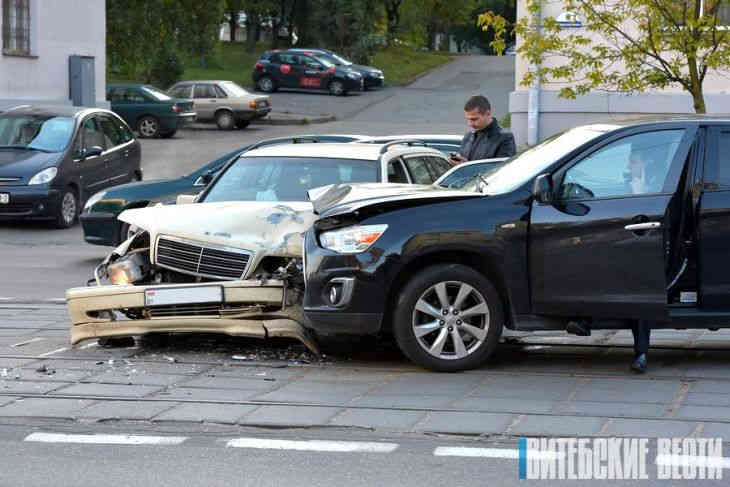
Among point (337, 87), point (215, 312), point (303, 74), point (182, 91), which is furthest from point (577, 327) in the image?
point (303, 74)

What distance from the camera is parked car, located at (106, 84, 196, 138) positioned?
36750 millimetres

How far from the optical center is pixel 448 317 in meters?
8.55

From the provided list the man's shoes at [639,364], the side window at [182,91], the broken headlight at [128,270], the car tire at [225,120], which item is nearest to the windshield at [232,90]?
the car tire at [225,120]

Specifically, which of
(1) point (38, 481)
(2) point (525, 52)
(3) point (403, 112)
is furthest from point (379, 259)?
(3) point (403, 112)

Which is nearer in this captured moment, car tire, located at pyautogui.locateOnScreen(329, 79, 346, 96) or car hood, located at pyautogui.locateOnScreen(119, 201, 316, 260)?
car hood, located at pyautogui.locateOnScreen(119, 201, 316, 260)

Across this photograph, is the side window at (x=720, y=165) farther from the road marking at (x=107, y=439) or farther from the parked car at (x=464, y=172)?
the road marking at (x=107, y=439)

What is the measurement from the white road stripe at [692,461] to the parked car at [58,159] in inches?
540

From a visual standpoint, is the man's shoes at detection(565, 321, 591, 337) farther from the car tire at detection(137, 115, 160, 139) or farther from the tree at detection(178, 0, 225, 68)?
the tree at detection(178, 0, 225, 68)

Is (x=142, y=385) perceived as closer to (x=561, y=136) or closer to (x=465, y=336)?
(x=465, y=336)

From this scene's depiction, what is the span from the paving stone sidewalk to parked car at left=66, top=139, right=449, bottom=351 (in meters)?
0.25

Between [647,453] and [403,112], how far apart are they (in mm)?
Answer: 37995

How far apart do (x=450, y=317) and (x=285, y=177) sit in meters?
2.80

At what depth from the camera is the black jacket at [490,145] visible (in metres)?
12.5

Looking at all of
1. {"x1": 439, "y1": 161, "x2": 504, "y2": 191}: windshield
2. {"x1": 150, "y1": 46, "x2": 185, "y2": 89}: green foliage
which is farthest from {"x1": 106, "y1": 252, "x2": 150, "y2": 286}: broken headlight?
{"x1": 150, "y1": 46, "x2": 185, "y2": 89}: green foliage
